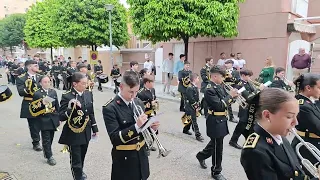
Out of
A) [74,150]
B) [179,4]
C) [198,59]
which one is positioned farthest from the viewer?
[198,59]

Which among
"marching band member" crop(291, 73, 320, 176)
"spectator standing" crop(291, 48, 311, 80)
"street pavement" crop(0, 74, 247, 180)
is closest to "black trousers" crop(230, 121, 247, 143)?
"street pavement" crop(0, 74, 247, 180)

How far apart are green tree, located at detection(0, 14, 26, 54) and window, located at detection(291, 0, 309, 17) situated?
39055 mm

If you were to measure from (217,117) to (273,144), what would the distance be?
2.64 metres

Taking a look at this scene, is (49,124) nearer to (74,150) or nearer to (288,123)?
(74,150)

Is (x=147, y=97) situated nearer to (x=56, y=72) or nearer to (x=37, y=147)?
(x=37, y=147)

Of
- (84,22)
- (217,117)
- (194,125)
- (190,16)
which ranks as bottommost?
(194,125)

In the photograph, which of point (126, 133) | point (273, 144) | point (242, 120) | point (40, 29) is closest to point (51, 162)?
point (126, 133)

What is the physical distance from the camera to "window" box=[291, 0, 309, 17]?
485 inches

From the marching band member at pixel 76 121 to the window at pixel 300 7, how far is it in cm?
1125

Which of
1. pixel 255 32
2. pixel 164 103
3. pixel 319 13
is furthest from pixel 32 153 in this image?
pixel 319 13

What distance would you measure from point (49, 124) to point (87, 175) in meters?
1.30

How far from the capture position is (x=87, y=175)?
479 centimetres

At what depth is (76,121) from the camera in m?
4.29

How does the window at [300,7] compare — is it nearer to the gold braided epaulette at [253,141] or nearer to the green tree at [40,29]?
the gold braided epaulette at [253,141]
